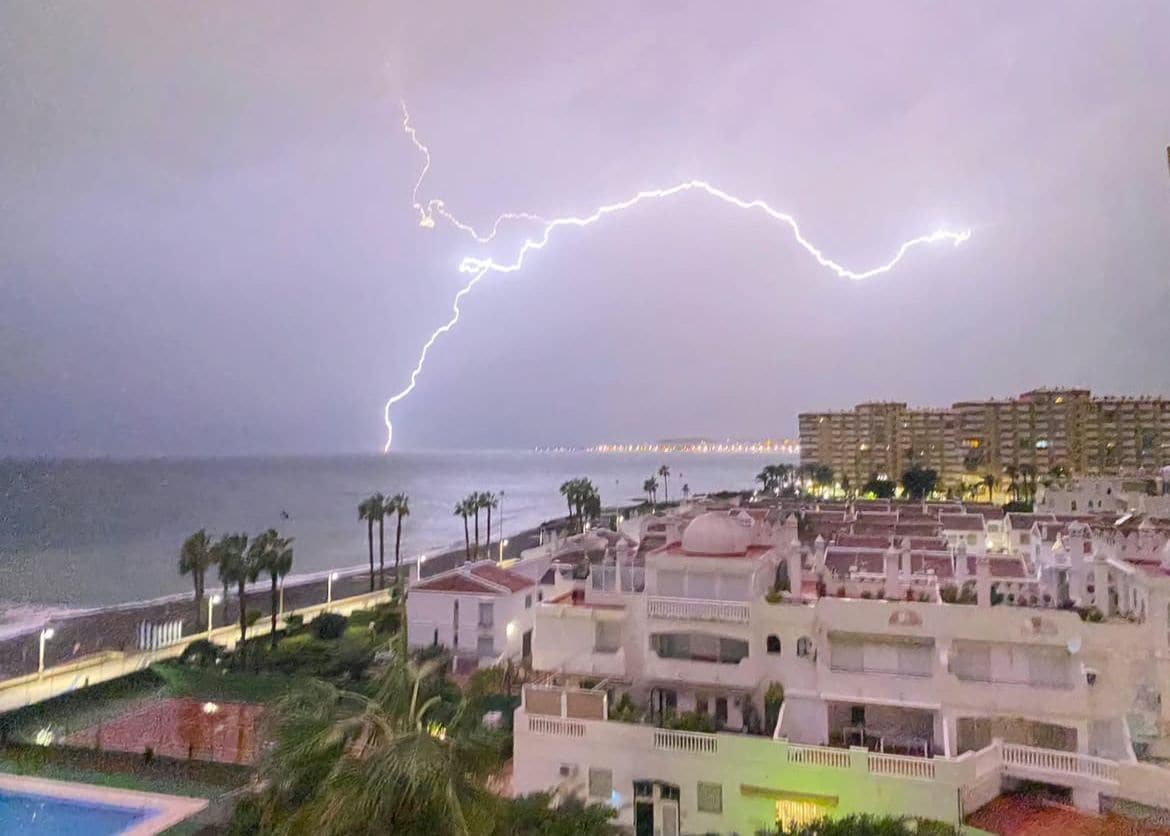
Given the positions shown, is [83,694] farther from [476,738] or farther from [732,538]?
[476,738]

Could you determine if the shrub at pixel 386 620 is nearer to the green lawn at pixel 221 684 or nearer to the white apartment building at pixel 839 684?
the green lawn at pixel 221 684

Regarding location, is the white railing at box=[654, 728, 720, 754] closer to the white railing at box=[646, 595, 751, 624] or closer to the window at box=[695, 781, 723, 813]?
the window at box=[695, 781, 723, 813]

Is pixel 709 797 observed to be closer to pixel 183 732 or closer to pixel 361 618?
pixel 183 732

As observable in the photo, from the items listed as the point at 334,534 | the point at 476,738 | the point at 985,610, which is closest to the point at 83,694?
the point at 476,738

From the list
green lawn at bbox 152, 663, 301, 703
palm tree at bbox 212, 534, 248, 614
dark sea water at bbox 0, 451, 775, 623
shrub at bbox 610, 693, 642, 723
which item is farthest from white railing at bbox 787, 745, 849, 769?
dark sea water at bbox 0, 451, 775, 623

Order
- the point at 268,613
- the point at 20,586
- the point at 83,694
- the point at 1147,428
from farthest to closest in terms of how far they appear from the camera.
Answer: the point at 1147,428, the point at 20,586, the point at 268,613, the point at 83,694

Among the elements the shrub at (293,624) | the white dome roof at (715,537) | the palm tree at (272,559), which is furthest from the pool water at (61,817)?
the shrub at (293,624)

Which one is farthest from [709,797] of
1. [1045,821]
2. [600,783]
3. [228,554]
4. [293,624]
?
[293,624]
